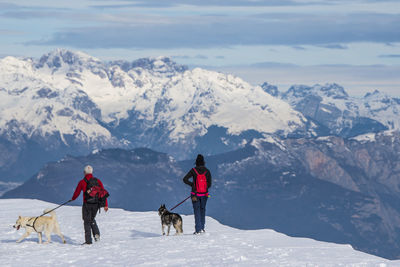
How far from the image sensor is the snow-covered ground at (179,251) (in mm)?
33469

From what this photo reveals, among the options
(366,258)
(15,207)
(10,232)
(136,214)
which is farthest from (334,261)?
(15,207)

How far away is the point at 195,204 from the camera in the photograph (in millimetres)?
41875

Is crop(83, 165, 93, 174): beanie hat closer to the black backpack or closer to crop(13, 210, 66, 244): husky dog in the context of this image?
the black backpack

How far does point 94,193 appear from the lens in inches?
1566

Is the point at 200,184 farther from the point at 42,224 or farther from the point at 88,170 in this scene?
the point at 42,224

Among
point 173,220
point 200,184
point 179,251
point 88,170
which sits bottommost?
point 179,251

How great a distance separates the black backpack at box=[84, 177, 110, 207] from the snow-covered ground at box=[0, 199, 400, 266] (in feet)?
7.91

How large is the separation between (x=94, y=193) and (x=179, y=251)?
20.3ft

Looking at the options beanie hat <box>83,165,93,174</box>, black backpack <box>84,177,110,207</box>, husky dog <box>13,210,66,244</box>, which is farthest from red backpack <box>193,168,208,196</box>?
husky dog <box>13,210,66,244</box>

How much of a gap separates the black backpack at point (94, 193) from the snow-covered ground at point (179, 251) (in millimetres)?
2411

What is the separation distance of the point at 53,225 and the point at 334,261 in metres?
15.8

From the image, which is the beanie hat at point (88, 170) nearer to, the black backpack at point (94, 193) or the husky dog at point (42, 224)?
the black backpack at point (94, 193)

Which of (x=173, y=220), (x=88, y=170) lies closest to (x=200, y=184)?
(x=173, y=220)

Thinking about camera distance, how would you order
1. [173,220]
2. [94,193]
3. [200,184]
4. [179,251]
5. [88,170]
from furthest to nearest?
[173,220] → [200,184] → [94,193] → [88,170] → [179,251]
